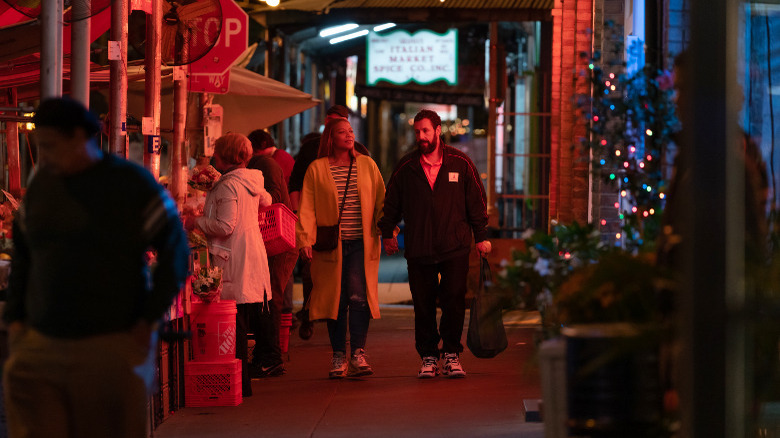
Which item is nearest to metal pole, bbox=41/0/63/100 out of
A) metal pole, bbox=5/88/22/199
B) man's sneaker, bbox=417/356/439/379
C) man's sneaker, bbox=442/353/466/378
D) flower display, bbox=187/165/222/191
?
flower display, bbox=187/165/222/191

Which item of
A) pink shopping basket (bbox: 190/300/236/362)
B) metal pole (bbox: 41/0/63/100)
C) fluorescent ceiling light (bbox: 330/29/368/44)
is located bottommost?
pink shopping basket (bbox: 190/300/236/362)

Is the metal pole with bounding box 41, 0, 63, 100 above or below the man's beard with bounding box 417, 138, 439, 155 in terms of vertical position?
above

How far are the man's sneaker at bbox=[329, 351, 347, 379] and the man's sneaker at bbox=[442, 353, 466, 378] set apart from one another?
0.79 m

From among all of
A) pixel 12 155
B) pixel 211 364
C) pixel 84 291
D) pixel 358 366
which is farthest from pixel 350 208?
pixel 84 291

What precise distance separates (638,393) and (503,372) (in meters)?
5.35

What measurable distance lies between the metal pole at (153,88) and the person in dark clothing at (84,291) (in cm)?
435

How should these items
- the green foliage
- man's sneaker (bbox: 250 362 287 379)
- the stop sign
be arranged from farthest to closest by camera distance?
the stop sign < man's sneaker (bbox: 250 362 287 379) < the green foliage

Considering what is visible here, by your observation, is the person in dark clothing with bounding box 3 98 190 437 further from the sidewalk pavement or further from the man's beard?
the man's beard

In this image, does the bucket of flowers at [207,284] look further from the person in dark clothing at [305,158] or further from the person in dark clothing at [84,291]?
the person in dark clothing at [84,291]

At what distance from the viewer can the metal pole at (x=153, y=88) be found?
28.6 ft

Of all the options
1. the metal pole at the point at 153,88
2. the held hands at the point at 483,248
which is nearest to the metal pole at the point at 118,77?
the metal pole at the point at 153,88

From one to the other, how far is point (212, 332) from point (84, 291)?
397cm

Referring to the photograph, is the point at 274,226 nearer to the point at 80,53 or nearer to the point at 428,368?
the point at 428,368

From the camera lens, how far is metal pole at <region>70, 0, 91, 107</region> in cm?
685
